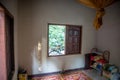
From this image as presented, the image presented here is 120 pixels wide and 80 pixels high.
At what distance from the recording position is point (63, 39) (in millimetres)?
3709

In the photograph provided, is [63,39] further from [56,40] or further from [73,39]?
[73,39]

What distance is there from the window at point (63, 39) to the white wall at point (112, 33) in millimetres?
914

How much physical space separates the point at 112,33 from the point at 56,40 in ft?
6.37

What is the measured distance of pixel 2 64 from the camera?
1321 millimetres

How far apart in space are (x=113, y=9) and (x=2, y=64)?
3.59 metres

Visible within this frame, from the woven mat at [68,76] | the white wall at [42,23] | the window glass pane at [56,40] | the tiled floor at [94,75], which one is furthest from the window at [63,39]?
the tiled floor at [94,75]

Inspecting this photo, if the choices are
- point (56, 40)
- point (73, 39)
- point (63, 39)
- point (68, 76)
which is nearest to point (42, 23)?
point (56, 40)

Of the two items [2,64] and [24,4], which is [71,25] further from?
[2,64]

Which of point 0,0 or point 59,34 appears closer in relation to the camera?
point 0,0

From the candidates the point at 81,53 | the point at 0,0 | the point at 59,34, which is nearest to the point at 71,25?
the point at 59,34

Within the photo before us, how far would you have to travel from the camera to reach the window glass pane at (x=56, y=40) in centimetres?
352

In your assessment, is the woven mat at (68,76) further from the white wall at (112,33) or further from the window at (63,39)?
the white wall at (112,33)

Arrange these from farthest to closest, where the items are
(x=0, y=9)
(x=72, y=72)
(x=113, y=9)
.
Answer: (x=72, y=72) < (x=113, y=9) < (x=0, y=9)

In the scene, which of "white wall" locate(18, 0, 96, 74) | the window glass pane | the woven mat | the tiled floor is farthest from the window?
the tiled floor
